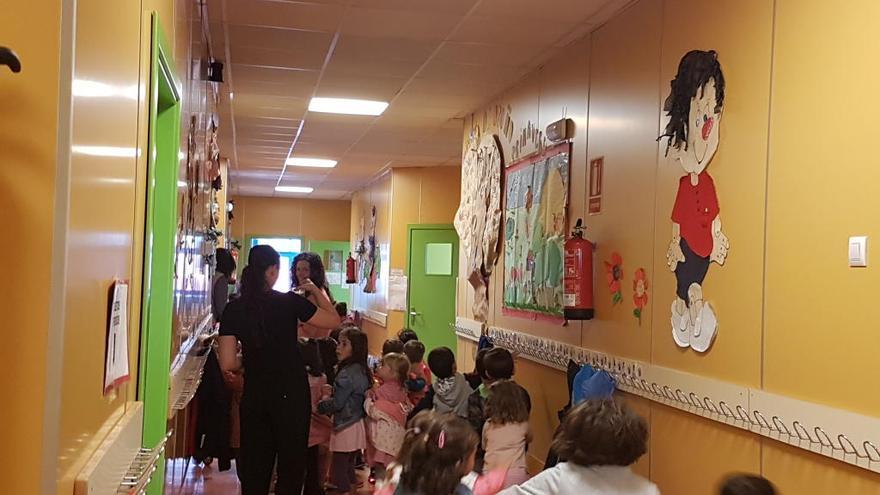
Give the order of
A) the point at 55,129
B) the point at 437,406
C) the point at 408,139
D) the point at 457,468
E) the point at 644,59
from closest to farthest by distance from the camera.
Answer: the point at 55,129 < the point at 457,468 < the point at 644,59 < the point at 437,406 < the point at 408,139

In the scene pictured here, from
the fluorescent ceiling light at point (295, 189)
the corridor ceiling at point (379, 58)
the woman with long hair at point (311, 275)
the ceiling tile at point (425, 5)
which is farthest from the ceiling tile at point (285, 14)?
the fluorescent ceiling light at point (295, 189)

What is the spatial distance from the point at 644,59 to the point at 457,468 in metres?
2.15

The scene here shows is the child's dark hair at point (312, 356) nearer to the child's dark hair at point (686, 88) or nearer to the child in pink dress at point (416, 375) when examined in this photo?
the child in pink dress at point (416, 375)

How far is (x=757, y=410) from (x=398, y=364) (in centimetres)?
237

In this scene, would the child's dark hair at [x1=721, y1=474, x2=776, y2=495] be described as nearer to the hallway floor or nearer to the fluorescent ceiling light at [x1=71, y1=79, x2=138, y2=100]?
the fluorescent ceiling light at [x1=71, y1=79, x2=138, y2=100]

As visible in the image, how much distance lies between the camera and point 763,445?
259 centimetres

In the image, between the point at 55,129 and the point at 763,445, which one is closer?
the point at 55,129

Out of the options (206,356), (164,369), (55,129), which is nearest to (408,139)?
(206,356)

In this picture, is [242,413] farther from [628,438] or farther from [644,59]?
[644,59]

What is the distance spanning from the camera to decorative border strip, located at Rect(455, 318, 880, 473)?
2.13 metres

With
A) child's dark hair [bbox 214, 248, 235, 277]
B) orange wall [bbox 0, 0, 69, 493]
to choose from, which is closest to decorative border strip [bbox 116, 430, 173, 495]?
orange wall [bbox 0, 0, 69, 493]

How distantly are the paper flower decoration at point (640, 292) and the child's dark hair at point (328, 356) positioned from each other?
237 cm

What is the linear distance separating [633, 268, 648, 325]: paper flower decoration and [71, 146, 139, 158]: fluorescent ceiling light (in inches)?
87.3

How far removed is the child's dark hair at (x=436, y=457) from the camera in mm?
2164
